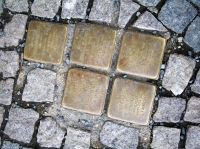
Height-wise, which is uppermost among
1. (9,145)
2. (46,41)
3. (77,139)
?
(46,41)

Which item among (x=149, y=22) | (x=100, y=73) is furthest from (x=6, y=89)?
(x=149, y=22)

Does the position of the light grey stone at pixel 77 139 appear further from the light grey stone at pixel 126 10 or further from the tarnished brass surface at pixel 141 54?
the light grey stone at pixel 126 10

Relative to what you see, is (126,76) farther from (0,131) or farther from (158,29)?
(0,131)

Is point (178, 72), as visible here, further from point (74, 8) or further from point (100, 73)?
point (74, 8)

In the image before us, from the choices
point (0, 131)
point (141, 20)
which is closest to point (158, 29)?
point (141, 20)

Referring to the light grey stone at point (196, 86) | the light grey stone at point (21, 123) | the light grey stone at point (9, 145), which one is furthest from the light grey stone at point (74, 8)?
the light grey stone at point (9, 145)

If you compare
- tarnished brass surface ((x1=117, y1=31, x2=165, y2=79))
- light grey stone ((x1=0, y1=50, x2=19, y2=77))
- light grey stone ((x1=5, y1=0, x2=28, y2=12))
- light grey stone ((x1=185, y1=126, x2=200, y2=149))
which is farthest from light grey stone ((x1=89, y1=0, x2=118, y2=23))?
light grey stone ((x1=185, y1=126, x2=200, y2=149))

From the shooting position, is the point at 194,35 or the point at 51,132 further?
the point at 51,132
